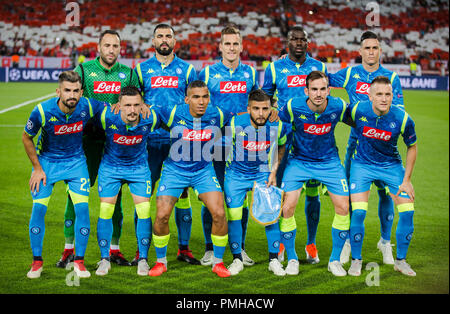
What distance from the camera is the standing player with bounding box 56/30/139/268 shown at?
5766mm

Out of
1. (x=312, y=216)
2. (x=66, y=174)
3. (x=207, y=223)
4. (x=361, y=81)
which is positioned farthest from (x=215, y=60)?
(x=66, y=174)

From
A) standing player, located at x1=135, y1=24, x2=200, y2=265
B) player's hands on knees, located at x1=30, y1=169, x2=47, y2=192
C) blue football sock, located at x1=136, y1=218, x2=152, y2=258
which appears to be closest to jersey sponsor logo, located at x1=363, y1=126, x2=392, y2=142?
standing player, located at x1=135, y1=24, x2=200, y2=265

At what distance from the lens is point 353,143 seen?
608 cm

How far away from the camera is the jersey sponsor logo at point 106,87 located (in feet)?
19.2

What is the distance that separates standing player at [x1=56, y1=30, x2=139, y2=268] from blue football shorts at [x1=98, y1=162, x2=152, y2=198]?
438 millimetres

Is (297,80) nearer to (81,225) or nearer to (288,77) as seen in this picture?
(288,77)

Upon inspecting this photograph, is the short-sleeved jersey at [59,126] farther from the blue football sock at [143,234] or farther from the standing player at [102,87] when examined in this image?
the blue football sock at [143,234]

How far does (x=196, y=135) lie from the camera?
555 cm

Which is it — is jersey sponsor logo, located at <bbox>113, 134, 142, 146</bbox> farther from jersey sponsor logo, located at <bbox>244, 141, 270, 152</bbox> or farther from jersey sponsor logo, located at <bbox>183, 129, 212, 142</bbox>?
jersey sponsor logo, located at <bbox>244, 141, 270, 152</bbox>

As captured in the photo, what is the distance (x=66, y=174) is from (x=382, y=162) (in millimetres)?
2998

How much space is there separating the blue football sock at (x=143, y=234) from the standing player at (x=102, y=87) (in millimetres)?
342

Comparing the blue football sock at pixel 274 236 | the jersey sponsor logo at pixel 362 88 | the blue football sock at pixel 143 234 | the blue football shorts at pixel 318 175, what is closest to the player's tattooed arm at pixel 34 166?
the blue football sock at pixel 143 234
